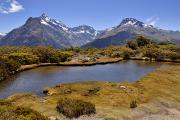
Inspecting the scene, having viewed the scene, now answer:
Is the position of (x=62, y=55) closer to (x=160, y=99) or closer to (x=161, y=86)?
(x=161, y=86)

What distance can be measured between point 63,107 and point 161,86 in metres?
34.6

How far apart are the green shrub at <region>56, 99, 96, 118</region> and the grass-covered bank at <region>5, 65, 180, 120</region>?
1.11 metres

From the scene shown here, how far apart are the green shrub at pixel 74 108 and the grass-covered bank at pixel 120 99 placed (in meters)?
1.11

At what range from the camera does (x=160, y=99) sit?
67188 millimetres

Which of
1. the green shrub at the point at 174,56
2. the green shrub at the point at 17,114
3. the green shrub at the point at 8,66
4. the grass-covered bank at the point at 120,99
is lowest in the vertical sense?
the grass-covered bank at the point at 120,99

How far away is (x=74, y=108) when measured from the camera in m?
55.2

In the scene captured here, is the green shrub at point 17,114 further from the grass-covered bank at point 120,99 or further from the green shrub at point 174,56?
the green shrub at point 174,56

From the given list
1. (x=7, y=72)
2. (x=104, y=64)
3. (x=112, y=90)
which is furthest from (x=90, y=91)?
(x=104, y=64)

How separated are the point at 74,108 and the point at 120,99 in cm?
1451

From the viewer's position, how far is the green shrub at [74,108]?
54700mm

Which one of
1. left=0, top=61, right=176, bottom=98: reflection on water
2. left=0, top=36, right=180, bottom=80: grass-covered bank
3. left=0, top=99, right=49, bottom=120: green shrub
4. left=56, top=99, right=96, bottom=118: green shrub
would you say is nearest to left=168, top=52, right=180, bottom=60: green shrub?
left=0, top=36, right=180, bottom=80: grass-covered bank

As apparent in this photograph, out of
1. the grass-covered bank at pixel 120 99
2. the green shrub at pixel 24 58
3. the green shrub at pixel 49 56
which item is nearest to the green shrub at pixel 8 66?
the green shrub at pixel 24 58

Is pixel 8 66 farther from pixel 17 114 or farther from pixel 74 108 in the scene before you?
pixel 17 114

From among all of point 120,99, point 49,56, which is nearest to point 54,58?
point 49,56
